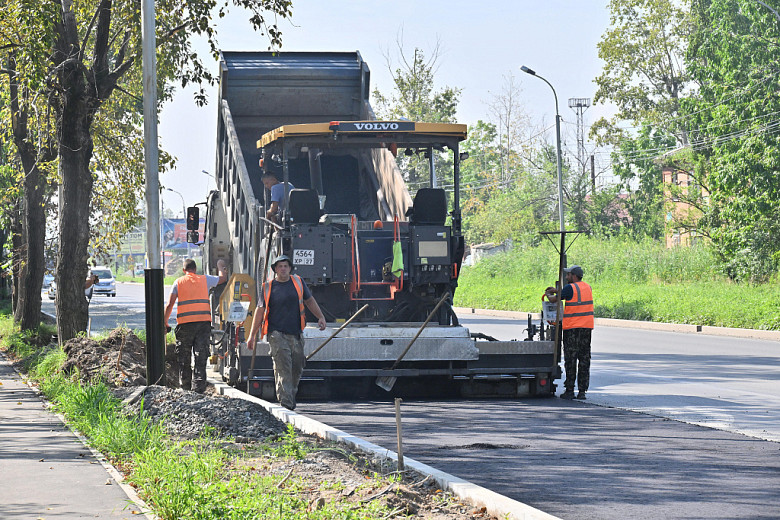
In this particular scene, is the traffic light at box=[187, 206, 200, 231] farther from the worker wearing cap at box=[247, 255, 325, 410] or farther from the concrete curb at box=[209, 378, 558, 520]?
the concrete curb at box=[209, 378, 558, 520]

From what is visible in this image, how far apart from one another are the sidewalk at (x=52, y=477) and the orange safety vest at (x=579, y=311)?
219 inches

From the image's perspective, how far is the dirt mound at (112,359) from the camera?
44.0ft

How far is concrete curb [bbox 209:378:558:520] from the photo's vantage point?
240 inches

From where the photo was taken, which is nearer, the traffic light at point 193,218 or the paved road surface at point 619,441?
the paved road surface at point 619,441

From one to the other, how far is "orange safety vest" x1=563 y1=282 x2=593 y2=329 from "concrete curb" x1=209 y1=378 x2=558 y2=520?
3.60 m

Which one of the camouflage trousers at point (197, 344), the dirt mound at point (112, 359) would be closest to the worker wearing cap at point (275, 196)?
the camouflage trousers at point (197, 344)

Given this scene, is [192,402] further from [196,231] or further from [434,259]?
[196,231]

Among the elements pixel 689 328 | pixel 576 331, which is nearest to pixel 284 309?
pixel 576 331

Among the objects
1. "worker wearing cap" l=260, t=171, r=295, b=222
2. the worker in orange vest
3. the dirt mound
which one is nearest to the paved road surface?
the worker in orange vest

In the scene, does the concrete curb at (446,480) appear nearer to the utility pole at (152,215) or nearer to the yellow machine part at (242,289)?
the utility pole at (152,215)

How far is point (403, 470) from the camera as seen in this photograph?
7.32m

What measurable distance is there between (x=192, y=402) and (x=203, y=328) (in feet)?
8.91

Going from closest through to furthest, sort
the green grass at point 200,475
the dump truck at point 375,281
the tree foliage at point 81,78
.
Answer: the green grass at point 200,475 < the dump truck at point 375,281 < the tree foliage at point 81,78

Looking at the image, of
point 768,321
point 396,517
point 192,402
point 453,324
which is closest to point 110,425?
point 192,402
